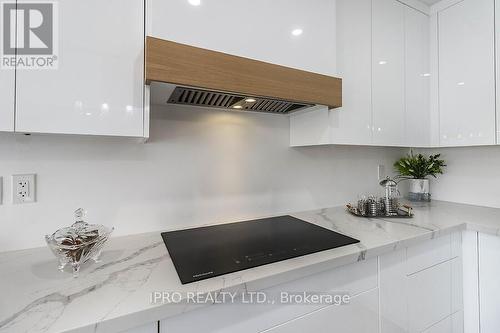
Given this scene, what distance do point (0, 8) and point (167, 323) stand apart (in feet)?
3.21

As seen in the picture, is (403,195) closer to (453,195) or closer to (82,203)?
(453,195)

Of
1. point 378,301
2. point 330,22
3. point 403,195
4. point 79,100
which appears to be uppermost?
point 330,22

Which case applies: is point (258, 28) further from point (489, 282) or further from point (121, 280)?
point (489, 282)

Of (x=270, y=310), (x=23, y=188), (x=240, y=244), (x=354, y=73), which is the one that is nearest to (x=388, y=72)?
(x=354, y=73)

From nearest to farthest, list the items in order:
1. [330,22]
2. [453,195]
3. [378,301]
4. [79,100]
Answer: [79,100], [378,301], [330,22], [453,195]

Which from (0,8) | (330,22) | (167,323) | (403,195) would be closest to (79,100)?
(0,8)

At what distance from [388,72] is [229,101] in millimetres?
1001

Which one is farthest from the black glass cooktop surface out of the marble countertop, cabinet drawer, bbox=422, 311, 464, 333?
cabinet drawer, bbox=422, 311, 464, 333

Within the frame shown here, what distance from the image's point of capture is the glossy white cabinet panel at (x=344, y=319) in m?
0.79

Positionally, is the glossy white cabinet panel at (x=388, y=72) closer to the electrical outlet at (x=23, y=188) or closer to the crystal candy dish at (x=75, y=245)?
the crystal candy dish at (x=75, y=245)

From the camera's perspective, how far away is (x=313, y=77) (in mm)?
1050

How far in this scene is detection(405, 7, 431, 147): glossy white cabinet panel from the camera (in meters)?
1.52

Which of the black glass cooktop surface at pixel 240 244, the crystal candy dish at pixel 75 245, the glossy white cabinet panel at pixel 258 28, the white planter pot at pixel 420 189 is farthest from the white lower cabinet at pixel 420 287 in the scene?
the crystal candy dish at pixel 75 245

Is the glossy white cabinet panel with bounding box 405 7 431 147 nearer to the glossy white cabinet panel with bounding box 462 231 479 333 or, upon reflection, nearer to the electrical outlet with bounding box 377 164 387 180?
the electrical outlet with bounding box 377 164 387 180
